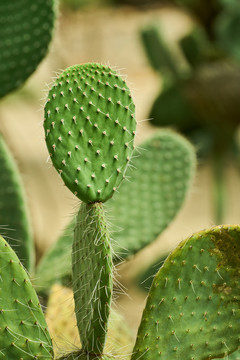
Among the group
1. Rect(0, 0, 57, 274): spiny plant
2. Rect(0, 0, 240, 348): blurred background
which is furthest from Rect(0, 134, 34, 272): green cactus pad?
Rect(0, 0, 240, 348): blurred background

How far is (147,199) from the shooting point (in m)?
1.59

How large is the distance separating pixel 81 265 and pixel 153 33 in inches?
133

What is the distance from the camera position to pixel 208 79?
3.74m

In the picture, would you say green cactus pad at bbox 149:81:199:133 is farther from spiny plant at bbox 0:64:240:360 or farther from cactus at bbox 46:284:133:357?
spiny plant at bbox 0:64:240:360

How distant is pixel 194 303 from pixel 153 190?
701mm

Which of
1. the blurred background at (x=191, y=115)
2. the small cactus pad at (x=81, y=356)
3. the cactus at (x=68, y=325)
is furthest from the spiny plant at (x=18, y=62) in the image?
the blurred background at (x=191, y=115)

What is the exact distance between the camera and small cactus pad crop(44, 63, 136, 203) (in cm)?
88

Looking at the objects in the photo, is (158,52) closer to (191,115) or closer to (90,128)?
(191,115)

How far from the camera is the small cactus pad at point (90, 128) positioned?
34.5 inches

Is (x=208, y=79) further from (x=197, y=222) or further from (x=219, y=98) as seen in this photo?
(x=197, y=222)

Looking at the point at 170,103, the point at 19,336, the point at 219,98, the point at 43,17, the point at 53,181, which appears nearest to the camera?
the point at 19,336

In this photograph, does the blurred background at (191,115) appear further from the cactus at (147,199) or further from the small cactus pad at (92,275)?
the small cactus pad at (92,275)

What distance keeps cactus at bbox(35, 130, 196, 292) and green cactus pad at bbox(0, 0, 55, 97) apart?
33cm

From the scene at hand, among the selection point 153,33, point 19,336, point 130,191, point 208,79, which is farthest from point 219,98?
point 19,336
